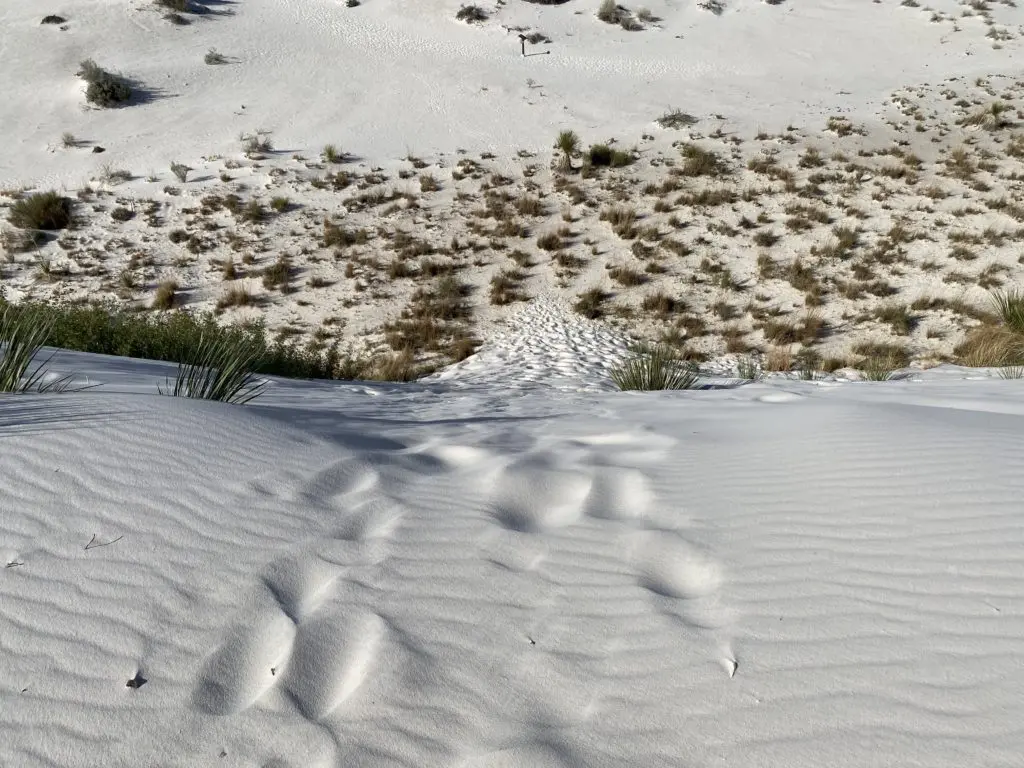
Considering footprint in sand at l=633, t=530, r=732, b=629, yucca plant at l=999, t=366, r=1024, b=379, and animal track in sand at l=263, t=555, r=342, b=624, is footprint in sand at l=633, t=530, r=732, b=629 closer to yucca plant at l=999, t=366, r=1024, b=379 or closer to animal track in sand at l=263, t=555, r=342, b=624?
animal track in sand at l=263, t=555, r=342, b=624

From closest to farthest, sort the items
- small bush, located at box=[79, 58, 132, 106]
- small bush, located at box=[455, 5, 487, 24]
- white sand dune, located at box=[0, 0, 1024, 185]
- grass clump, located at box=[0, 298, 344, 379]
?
1. grass clump, located at box=[0, 298, 344, 379]
2. white sand dune, located at box=[0, 0, 1024, 185]
3. small bush, located at box=[79, 58, 132, 106]
4. small bush, located at box=[455, 5, 487, 24]

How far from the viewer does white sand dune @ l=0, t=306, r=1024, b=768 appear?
1084 mm

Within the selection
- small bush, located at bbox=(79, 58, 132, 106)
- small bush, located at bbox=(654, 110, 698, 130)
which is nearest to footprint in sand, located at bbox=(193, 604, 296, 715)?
small bush, located at bbox=(654, 110, 698, 130)

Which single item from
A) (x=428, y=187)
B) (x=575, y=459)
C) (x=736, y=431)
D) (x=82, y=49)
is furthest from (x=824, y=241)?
(x=82, y=49)

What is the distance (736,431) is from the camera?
119 inches

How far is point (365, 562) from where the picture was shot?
1636mm

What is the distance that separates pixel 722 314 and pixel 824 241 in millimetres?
3264

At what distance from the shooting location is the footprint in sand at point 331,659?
3.83ft

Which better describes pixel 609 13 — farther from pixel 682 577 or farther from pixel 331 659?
pixel 331 659

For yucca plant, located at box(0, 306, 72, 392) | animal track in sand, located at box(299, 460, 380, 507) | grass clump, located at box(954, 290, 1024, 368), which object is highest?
animal track in sand, located at box(299, 460, 380, 507)

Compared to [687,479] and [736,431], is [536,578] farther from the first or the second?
[736,431]

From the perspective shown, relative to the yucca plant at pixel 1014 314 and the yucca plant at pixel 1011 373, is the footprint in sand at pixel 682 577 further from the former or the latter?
the yucca plant at pixel 1014 314

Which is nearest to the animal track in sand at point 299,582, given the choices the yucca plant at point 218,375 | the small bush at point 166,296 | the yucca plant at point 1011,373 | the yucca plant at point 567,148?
the yucca plant at point 218,375

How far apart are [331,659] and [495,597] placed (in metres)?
0.44
